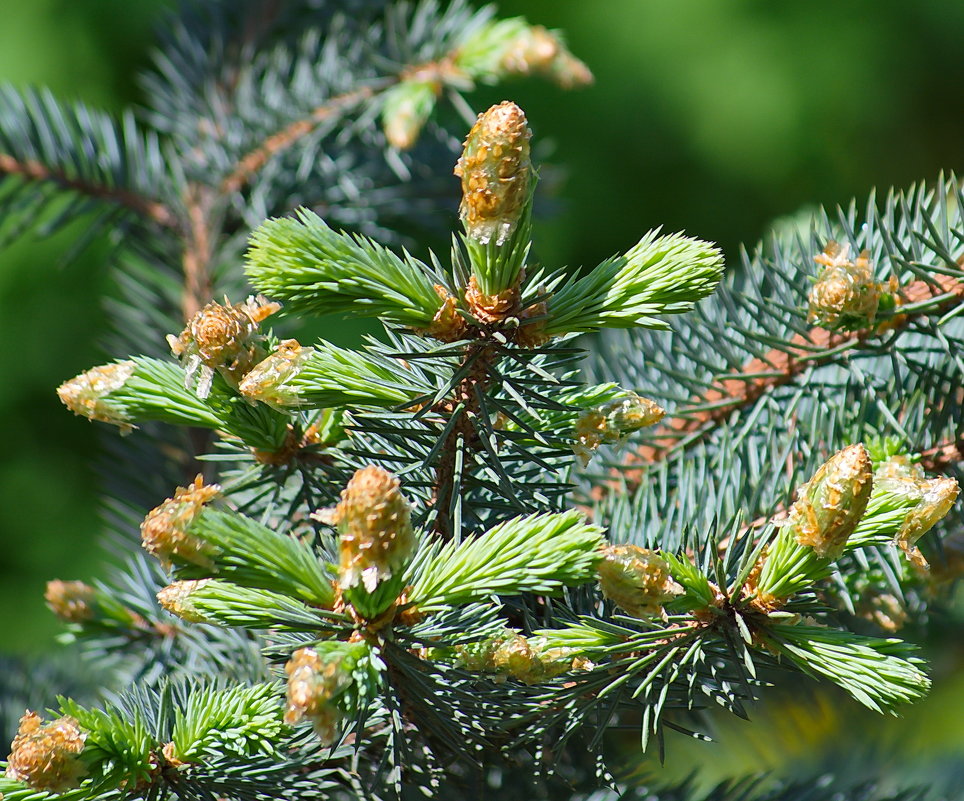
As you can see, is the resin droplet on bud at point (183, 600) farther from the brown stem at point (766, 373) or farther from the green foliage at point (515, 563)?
the brown stem at point (766, 373)

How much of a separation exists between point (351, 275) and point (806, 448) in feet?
0.83

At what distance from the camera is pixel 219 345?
31 centimetres

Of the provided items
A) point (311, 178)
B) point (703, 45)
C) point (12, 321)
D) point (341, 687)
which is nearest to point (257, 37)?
point (311, 178)

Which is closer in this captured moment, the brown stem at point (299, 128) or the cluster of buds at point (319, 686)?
the cluster of buds at point (319, 686)

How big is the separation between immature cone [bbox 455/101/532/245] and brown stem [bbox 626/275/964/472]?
20cm

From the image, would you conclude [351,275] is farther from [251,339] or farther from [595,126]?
[595,126]

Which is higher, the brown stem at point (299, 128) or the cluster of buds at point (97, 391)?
the brown stem at point (299, 128)

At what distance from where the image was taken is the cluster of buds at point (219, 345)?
0.31 metres

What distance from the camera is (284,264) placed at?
0.92 ft

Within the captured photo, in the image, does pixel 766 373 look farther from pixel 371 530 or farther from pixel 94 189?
pixel 94 189

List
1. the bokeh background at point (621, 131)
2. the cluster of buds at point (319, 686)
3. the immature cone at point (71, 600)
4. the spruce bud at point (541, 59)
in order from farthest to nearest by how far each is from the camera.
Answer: the bokeh background at point (621, 131)
the spruce bud at point (541, 59)
the immature cone at point (71, 600)
the cluster of buds at point (319, 686)

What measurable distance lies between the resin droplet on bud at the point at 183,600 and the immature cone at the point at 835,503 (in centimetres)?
19

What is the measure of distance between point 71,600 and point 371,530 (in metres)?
0.32

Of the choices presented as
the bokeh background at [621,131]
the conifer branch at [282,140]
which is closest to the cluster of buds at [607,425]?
the conifer branch at [282,140]
